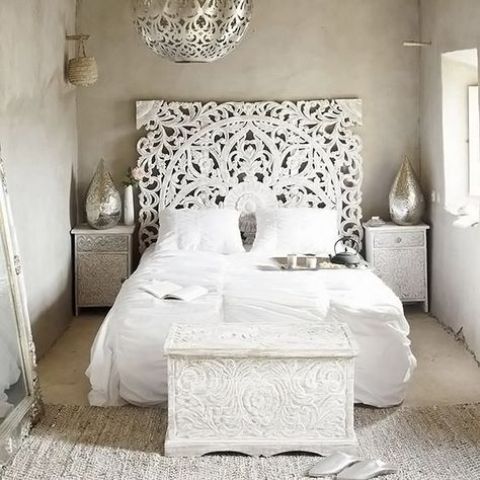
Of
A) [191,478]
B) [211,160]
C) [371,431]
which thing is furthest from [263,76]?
[191,478]

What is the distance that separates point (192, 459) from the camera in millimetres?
3752

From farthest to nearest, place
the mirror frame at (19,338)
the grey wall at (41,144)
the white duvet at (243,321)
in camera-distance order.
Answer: the grey wall at (41,144) → the white duvet at (243,321) → the mirror frame at (19,338)

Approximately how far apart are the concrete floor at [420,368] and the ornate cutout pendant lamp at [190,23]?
220 cm

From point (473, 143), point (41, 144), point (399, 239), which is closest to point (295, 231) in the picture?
point (399, 239)

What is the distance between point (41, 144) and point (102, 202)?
0.92m

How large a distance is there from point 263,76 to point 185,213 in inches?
50.6

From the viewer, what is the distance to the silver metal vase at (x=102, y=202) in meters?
6.31

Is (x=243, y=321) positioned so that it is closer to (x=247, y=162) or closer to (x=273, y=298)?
(x=273, y=298)

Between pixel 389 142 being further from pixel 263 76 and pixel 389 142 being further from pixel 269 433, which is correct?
pixel 269 433

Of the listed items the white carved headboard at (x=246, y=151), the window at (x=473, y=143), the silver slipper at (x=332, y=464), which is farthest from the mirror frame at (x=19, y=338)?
the window at (x=473, y=143)

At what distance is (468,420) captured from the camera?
419 cm

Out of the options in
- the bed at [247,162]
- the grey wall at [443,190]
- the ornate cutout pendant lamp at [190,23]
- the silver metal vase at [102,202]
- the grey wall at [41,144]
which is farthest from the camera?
the bed at [247,162]

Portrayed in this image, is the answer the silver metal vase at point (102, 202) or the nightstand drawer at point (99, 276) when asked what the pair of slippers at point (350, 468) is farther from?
the silver metal vase at point (102, 202)

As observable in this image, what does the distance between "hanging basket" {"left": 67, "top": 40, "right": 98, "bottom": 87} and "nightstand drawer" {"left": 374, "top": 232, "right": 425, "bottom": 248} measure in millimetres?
2515
